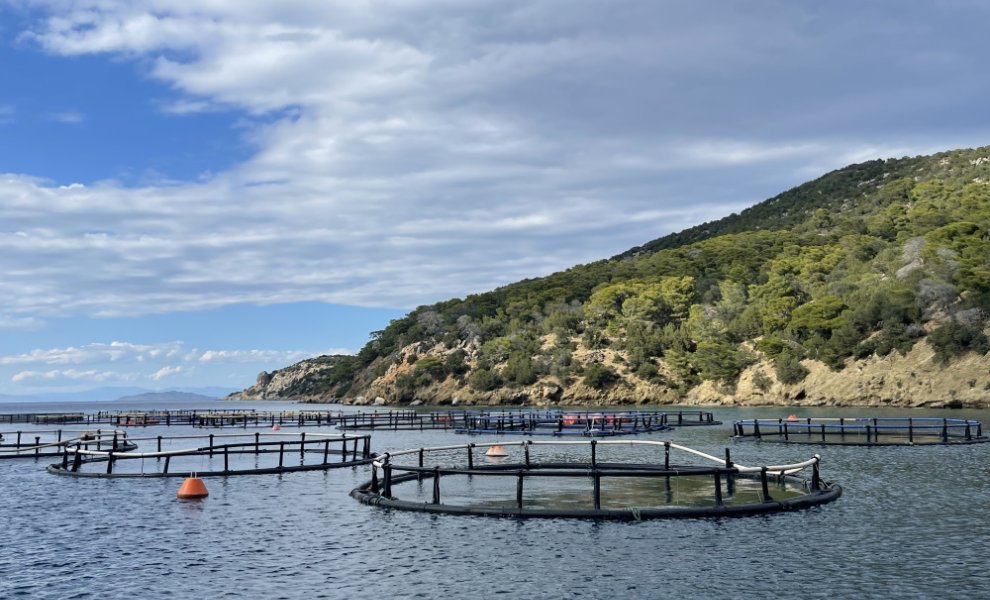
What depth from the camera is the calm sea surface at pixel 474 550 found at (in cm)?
1911

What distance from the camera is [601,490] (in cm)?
3406

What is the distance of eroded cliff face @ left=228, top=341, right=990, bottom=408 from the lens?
100 m

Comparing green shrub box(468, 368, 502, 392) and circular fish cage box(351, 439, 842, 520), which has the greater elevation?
green shrub box(468, 368, 502, 392)

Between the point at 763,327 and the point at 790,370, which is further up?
the point at 763,327

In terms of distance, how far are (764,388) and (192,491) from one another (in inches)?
4041

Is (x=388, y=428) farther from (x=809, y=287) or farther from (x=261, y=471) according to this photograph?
(x=809, y=287)

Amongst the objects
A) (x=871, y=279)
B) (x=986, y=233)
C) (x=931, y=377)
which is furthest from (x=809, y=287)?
(x=931, y=377)

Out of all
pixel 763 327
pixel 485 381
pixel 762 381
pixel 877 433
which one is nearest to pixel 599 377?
pixel 485 381

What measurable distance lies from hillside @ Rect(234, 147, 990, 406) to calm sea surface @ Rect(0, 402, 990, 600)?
80.9m

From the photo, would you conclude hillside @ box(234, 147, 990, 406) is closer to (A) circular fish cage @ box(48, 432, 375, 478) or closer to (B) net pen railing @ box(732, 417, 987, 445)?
(B) net pen railing @ box(732, 417, 987, 445)

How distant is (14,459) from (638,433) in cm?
4528

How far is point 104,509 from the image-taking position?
3159 cm

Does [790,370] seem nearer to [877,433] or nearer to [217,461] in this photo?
[877,433]

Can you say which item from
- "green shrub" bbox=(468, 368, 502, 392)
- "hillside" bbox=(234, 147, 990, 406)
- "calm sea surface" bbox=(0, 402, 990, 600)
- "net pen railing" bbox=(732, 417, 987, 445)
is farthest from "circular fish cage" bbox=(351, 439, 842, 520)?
"green shrub" bbox=(468, 368, 502, 392)
